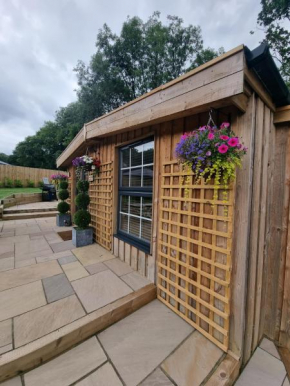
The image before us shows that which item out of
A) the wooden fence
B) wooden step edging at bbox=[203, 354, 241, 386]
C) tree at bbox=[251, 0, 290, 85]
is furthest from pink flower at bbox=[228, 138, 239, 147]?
the wooden fence

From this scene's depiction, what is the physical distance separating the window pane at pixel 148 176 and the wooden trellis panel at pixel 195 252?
360mm

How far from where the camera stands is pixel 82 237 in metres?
3.32

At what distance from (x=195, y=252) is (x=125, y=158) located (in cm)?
184

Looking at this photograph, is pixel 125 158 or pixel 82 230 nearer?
pixel 125 158

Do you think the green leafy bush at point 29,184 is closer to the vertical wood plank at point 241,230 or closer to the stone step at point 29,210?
the stone step at point 29,210

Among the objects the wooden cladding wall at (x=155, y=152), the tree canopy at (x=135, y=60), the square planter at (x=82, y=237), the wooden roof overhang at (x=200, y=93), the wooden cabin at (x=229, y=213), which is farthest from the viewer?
the tree canopy at (x=135, y=60)

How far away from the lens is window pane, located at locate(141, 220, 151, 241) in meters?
2.38

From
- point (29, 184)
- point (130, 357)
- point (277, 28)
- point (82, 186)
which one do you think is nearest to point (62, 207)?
point (82, 186)

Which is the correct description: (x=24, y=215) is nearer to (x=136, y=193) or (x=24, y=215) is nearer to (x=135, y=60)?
(x=136, y=193)

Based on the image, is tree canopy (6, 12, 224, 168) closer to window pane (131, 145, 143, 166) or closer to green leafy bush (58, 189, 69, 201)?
green leafy bush (58, 189, 69, 201)

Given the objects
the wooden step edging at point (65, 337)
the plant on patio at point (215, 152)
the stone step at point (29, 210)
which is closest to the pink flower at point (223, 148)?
the plant on patio at point (215, 152)

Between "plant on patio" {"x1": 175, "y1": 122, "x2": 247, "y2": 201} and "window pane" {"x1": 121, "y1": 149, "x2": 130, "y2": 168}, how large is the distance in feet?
4.88

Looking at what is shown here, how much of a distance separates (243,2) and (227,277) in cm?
915

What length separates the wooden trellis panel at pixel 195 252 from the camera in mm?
1483
